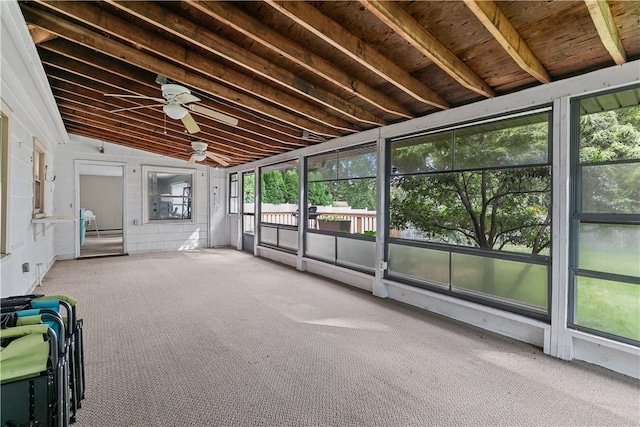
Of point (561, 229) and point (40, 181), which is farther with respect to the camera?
point (40, 181)

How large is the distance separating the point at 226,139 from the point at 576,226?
5.34 metres

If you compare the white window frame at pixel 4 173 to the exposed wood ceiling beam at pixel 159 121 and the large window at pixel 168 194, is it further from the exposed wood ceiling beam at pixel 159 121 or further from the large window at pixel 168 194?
the large window at pixel 168 194

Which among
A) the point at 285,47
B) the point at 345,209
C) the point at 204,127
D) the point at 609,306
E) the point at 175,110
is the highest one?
the point at 204,127

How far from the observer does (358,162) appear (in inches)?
197

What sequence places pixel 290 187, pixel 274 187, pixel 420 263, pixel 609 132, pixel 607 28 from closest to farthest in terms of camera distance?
pixel 607 28 < pixel 609 132 < pixel 420 263 < pixel 274 187 < pixel 290 187

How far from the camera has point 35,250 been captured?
4574mm

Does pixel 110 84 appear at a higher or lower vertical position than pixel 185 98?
higher

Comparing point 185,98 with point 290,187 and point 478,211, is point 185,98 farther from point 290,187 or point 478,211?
point 290,187

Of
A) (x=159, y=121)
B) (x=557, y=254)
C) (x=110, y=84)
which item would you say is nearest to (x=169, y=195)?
(x=159, y=121)

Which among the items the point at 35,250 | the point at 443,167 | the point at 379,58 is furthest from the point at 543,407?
the point at 35,250

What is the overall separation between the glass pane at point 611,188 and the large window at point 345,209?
97.9 inches

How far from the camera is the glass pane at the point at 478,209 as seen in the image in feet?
10.8

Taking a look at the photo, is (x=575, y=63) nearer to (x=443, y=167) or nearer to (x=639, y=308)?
(x=443, y=167)

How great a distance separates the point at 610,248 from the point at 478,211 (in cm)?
133
